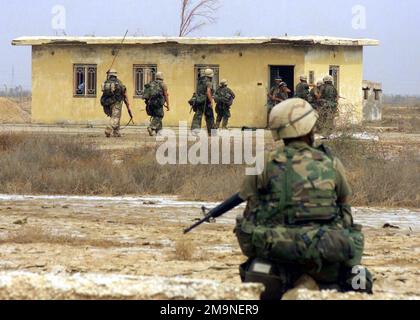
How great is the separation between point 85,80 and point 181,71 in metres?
2.99

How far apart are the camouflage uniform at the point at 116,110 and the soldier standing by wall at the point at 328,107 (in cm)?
445

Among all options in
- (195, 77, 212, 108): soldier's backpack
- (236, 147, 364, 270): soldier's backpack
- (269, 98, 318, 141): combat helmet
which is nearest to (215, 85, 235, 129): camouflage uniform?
(195, 77, 212, 108): soldier's backpack

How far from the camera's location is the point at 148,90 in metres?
22.4

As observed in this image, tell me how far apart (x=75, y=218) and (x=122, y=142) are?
1020 centimetres

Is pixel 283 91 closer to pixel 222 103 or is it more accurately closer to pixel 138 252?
pixel 222 103

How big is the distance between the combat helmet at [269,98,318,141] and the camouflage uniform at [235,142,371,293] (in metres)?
0.08

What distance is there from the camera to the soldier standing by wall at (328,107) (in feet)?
53.4

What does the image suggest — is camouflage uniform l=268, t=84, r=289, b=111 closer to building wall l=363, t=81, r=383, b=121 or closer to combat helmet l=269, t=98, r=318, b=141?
building wall l=363, t=81, r=383, b=121

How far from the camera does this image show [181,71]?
28.2 meters

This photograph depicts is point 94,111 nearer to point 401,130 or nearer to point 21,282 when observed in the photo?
point 401,130

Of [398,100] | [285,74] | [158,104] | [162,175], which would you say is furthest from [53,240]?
[398,100]

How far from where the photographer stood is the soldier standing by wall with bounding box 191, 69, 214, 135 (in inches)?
893

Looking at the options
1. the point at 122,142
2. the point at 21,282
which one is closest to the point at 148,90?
the point at 122,142

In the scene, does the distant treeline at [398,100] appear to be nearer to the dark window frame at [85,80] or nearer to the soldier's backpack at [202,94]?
the dark window frame at [85,80]
